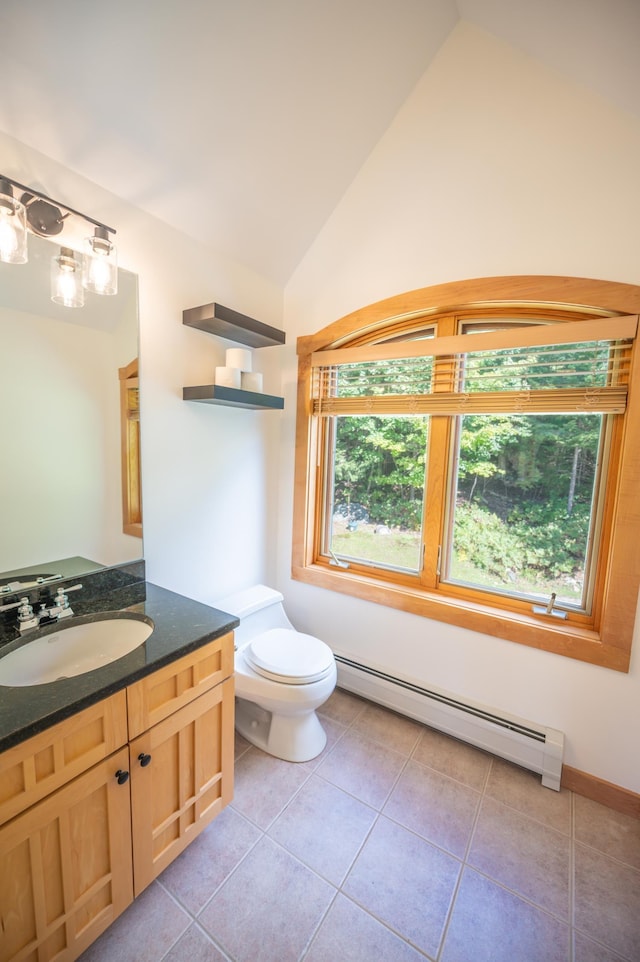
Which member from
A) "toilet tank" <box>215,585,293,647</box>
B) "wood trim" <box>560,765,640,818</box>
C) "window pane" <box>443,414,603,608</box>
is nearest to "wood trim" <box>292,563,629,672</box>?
"window pane" <box>443,414,603,608</box>

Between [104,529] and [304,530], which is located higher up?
[104,529]

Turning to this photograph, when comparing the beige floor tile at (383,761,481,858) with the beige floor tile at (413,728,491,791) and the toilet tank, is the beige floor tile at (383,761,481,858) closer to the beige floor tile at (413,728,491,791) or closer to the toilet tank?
the beige floor tile at (413,728,491,791)

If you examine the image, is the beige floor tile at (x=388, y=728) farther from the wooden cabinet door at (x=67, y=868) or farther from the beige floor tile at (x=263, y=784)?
the wooden cabinet door at (x=67, y=868)

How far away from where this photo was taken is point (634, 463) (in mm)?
1455

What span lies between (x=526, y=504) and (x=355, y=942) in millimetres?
1674

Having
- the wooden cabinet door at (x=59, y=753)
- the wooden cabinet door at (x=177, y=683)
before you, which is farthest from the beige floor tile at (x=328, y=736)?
the wooden cabinet door at (x=59, y=753)

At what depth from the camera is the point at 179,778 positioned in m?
1.22

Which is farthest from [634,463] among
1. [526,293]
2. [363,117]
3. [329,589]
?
[363,117]

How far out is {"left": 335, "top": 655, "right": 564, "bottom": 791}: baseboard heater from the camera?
1658 mm

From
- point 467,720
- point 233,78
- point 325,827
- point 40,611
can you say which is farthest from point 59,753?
point 233,78

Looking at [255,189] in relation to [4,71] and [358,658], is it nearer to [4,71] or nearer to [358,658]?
[4,71]

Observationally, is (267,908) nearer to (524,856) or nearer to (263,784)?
(263,784)

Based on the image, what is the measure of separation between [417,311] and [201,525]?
1.53m

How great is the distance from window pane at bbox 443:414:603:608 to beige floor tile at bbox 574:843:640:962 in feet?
2.97
